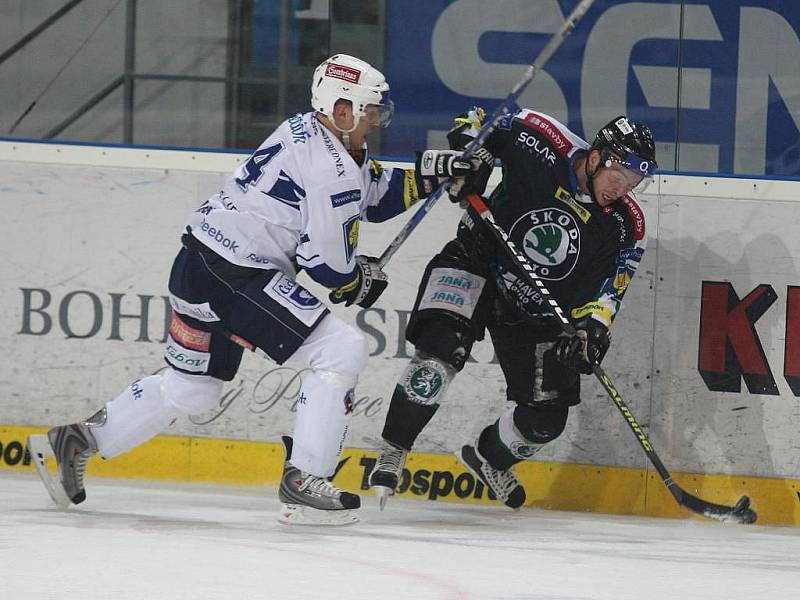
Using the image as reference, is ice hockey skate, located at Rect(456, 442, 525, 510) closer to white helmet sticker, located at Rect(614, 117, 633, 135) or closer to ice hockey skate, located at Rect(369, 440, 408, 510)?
ice hockey skate, located at Rect(369, 440, 408, 510)

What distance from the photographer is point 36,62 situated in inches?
167

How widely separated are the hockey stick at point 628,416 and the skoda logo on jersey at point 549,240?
0.04 m

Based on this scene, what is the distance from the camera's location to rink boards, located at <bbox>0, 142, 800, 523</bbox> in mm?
3967

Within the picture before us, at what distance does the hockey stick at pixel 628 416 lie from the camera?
3.59 metres

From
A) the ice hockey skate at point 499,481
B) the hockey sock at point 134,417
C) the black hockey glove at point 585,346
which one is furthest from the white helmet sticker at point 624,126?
the hockey sock at point 134,417

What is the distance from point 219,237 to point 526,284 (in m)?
0.92

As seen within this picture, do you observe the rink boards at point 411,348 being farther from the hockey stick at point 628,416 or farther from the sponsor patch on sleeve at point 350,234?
the sponsor patch on sleeve at point 350,234

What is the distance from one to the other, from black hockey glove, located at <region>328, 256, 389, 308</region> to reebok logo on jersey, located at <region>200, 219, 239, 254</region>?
279 millimetres

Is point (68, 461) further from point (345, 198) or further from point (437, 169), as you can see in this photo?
point (437, 169)

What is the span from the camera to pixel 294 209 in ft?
10.5

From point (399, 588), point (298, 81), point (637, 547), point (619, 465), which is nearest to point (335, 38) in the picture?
point (298, 81)

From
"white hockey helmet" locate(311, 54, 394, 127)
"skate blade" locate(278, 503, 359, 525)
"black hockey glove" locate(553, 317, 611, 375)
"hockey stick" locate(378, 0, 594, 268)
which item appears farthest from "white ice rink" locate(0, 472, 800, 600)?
"white hockey helmet" locate(311, 54, 394, 127)

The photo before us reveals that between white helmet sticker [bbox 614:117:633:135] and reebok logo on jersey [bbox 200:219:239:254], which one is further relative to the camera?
white helmet sticker [bbox 614:117:633:135]

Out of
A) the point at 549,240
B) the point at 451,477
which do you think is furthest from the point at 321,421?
the point at 451,477
